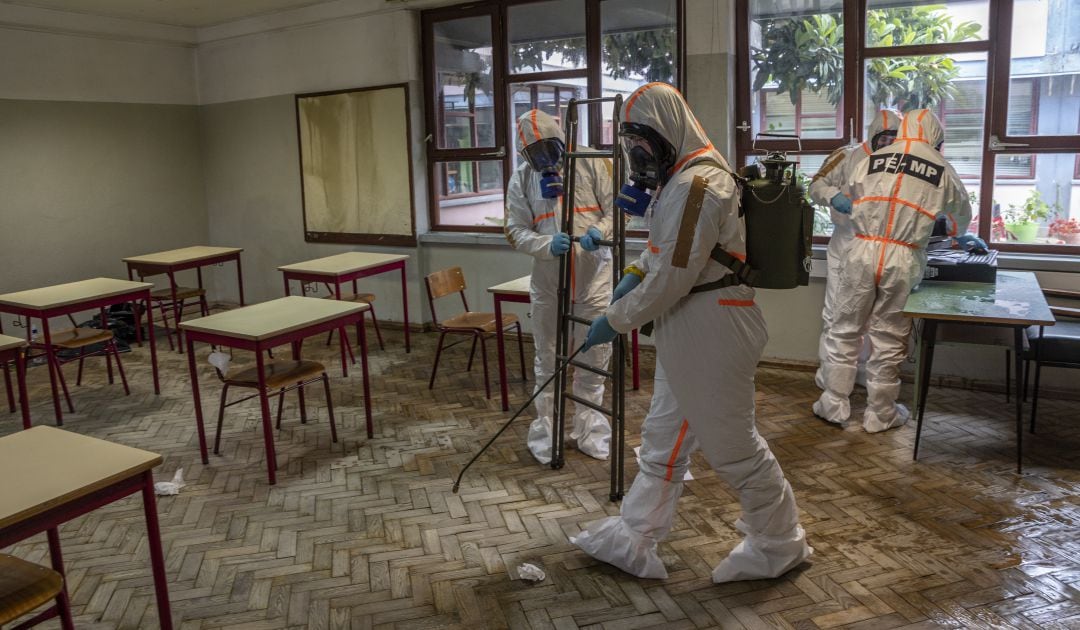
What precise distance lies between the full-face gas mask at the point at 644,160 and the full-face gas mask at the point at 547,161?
3.38 feet

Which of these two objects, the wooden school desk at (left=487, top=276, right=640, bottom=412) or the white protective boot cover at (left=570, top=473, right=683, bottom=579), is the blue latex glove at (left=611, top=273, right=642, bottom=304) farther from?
the wooden school desk at (left=487, top=276, right=640, bottom=412)

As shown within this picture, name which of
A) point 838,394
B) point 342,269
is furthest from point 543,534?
point 342,269

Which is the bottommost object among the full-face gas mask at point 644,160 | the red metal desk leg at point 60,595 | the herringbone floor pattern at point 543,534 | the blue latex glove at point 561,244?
the herringbone floor pattern at point 543,534

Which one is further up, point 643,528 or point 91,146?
point 91,146

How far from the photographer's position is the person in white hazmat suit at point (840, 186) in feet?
14.9

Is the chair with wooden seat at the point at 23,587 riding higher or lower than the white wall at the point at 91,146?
lower

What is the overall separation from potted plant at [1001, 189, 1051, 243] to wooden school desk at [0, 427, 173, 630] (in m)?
4.99

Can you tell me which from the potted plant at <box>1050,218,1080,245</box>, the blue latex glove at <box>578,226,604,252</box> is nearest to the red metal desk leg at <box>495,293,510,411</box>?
the blue latex glove at <box>578,226,604,252</box>

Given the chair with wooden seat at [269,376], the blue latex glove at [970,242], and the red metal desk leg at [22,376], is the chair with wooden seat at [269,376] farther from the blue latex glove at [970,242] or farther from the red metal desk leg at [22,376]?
the blue latex glove at [970,242]

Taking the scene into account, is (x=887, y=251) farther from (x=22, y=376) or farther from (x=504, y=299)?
(x=22, y=376)

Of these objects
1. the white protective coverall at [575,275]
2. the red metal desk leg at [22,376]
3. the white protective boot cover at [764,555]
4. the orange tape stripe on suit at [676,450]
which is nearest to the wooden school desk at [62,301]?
the red metal desk leg at [22,376]

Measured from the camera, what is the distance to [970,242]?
483 centimetres

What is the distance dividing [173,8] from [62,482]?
6.04 meters

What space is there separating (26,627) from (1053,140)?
5.52 metres
